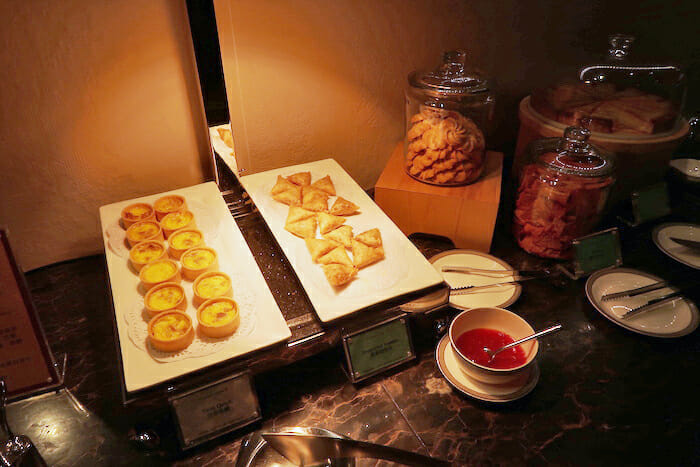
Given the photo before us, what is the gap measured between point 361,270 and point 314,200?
304mm

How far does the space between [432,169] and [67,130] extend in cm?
105

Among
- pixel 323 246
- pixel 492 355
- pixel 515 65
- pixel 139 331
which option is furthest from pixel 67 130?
pixel 515 65

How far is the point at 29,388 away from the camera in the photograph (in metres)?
1.01

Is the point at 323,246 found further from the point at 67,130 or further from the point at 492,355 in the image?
the point at 67,130

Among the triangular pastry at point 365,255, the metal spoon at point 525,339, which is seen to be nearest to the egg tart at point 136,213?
the triangular pastry at point 365,255

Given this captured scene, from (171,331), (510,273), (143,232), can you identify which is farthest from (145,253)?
Result: (510,273)

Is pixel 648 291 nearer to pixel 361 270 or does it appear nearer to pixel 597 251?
pixel 597 251

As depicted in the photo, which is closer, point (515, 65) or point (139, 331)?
point (139, 331)

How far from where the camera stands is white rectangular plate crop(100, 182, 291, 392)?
97 centimetres

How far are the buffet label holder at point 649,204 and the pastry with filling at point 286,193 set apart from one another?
118cm

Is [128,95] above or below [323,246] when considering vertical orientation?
above

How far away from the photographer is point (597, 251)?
1.49 meters

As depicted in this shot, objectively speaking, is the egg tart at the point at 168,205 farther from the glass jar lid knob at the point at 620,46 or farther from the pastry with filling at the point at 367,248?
the glass jar lid knob at the point at 620,46

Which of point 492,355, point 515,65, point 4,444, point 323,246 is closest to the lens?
point 4,444
